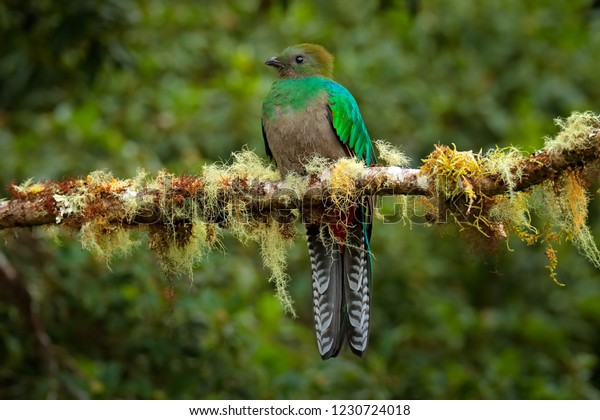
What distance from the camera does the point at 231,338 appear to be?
4.76m

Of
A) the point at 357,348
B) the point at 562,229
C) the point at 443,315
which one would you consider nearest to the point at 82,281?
the point at 357,348

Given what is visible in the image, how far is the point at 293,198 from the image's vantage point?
3.47 metres

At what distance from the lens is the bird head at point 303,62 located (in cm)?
468

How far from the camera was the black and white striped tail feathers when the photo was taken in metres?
3.97

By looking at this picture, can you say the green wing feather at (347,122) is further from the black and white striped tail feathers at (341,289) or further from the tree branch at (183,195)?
the tree branch at (183,195)

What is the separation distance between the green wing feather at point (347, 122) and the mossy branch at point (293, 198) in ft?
1.46

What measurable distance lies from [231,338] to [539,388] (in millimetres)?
1747

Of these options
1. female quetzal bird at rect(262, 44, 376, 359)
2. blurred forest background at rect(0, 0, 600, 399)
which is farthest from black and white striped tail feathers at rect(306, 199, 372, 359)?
blurred forest background at rect(0, 0, 600, 399)

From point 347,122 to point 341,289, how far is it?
839mm

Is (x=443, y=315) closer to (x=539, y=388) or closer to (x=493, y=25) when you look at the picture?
(x=539, y=388)

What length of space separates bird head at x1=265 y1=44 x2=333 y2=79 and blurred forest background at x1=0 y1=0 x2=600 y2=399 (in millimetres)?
237

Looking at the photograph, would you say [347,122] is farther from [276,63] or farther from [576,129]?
[576,129]

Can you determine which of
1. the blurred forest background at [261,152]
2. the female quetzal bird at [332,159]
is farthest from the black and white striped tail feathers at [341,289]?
the blurred forest background at [261,152]

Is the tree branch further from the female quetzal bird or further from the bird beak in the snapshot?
the bird beak
